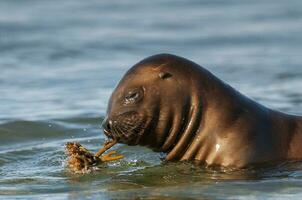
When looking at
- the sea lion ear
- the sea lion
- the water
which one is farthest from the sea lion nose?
the sea lion ear

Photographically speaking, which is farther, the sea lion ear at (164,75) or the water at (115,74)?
the sea lion ear at (164,75)

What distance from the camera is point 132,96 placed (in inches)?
378

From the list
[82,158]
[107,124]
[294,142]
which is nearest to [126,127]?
[107,124]

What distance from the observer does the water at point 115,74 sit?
933cm

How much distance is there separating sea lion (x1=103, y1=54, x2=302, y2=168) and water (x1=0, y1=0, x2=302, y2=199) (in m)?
0.17

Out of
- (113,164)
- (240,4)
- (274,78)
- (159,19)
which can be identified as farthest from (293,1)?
(113,164)

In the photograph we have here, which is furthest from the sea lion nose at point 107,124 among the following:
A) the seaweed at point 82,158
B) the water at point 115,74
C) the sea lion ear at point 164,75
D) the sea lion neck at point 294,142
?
the sea lion neck at point 294,142

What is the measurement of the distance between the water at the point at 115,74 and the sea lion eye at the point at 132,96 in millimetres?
651

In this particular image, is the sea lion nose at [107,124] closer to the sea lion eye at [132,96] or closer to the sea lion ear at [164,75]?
the sea lion eye at [132,96]

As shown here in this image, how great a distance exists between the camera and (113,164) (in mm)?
10258

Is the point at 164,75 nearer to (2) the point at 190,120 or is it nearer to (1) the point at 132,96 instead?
(1) the point at 132,96

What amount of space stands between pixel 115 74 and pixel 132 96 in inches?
282

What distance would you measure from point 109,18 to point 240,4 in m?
3.41

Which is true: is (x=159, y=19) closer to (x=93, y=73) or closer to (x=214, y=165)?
(x=93, y=73)
